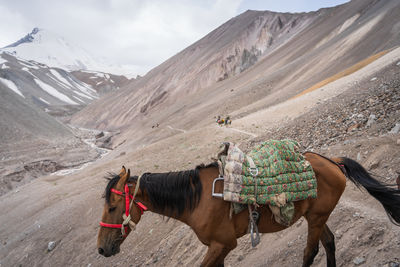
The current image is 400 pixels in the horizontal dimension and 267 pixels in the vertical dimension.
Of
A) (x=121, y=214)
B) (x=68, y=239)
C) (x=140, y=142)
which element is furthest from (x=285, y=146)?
(x=140, y=142)

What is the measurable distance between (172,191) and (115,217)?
759 millimetres

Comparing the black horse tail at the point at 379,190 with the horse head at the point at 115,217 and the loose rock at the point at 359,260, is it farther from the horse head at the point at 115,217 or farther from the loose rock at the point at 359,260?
the horse head at the point at 115,217

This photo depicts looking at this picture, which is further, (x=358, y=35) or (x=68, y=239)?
(x=358, y=35)

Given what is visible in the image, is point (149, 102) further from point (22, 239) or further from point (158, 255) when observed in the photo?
point (158, 255)

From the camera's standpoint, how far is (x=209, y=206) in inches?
118

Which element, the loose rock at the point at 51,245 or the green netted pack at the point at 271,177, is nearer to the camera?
the green netted pack at the point at 271,177

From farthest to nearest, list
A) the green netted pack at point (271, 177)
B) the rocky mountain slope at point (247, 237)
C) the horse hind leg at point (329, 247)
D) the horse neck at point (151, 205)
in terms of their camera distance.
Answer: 1. the rocky mountain slope at point (247, 237)
2. the horse hind leg at point (329, 247)
3. the horse neck at point (151, 205)
4. the green netted pack at point (271, 177)

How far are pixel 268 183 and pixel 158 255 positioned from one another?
3785 mm

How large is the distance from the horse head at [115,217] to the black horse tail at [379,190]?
311cm

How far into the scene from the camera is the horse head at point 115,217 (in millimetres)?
2973

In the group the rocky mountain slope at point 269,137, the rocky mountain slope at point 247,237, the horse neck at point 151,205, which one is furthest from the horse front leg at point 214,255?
the rocky mountain slope at point 269,137

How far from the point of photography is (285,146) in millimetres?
3379

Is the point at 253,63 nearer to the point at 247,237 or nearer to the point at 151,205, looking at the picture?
the point at 247,237

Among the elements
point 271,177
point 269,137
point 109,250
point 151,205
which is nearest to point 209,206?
point 151,205
